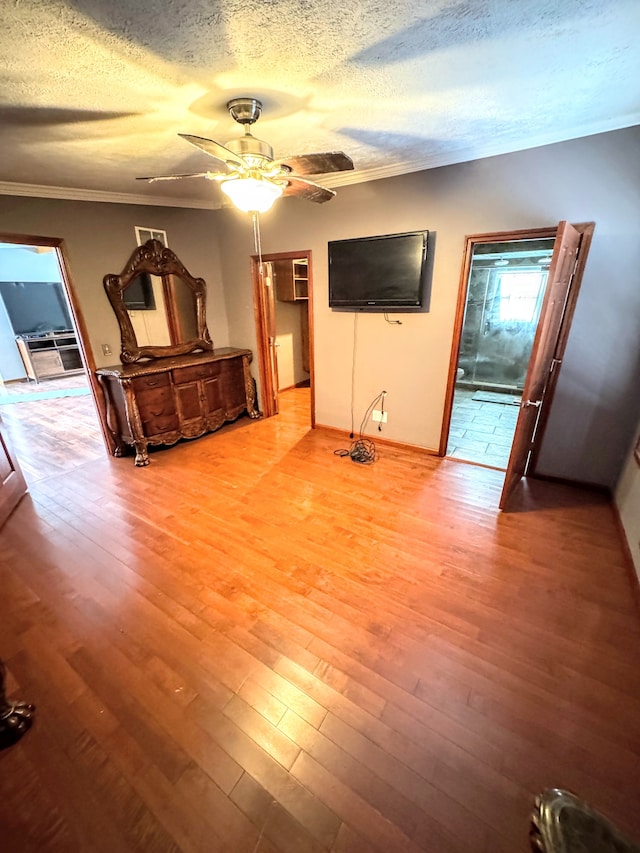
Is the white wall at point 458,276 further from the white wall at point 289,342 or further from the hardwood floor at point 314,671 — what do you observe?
the white wall at point 289,342

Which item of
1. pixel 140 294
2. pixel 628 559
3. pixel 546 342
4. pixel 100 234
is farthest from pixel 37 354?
pixel 628 559

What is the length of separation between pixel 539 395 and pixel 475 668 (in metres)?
2.02

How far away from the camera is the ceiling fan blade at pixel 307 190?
6.69 ft

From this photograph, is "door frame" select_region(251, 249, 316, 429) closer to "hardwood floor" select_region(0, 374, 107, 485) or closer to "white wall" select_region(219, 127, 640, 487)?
"white wall" select_region(219, 127, 640, 487)

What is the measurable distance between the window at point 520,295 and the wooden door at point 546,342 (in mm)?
3296

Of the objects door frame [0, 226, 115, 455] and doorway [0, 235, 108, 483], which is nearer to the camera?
door frame [0, 226, 115, 455]

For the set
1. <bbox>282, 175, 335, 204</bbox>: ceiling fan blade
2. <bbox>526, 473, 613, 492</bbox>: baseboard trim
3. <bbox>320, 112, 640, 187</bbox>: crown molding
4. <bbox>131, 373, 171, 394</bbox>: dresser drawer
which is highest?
<bbox>320, 112, 640, 187</bbox>: crown molding

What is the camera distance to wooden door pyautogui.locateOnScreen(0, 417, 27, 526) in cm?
262

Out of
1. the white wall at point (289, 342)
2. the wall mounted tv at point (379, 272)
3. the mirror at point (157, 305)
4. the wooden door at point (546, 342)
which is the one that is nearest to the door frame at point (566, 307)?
the wooden door at point (546, 342)

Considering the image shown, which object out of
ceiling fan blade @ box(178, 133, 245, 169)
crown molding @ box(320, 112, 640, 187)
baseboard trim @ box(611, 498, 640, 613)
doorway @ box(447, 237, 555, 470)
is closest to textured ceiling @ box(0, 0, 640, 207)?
crown molding @ box(320, 112, 640, 187)

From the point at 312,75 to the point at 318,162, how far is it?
0.31 m

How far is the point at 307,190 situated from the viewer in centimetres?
217

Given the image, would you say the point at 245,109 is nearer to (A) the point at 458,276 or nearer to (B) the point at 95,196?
(A) the point at 458,276

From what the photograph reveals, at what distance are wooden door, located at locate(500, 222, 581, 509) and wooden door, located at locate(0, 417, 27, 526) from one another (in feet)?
12.2
